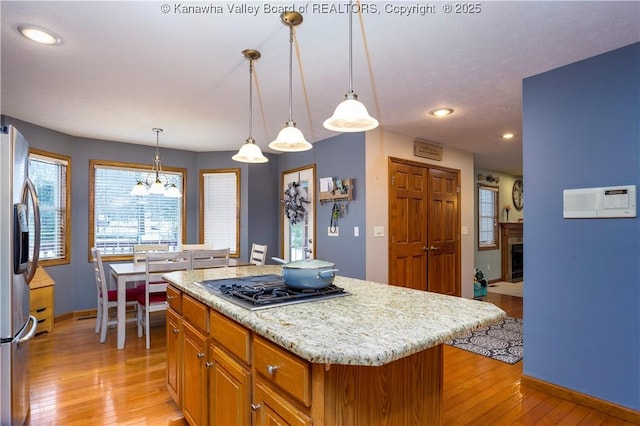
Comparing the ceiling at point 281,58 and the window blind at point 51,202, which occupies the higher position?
the ceiling at point 281,58

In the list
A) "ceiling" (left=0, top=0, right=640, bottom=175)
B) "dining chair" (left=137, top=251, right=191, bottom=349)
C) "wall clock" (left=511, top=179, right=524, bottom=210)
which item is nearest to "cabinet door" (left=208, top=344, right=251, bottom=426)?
"ceiling" (left=0, top=0, right=640, bottom=175)

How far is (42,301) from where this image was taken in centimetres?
361

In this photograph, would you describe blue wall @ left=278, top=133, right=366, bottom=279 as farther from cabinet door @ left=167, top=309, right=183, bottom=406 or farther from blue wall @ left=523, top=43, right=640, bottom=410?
cabinet door @ left=167, top=309, right=183, bottom=406

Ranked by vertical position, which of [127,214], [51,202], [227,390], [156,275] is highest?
[51,202]

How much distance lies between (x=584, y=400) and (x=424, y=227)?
8.64 feet

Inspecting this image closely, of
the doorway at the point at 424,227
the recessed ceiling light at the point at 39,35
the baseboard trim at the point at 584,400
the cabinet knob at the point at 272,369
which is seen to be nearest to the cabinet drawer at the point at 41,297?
the recessed ceiling light at the point at 39,35

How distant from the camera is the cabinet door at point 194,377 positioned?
1770mm

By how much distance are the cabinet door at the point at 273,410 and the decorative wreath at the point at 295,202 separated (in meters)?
3.77

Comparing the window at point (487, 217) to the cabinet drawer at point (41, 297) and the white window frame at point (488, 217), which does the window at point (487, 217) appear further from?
the cabinet drawer at point (41, 297)

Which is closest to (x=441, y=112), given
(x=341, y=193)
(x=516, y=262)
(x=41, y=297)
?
(x=341, y=193)

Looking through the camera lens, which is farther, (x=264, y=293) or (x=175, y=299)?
(x=175, y=299)

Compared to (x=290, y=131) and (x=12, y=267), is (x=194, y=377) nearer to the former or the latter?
(x=12, y=267)

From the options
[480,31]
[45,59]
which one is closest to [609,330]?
[480,31]

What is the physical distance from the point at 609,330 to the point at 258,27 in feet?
9.44
